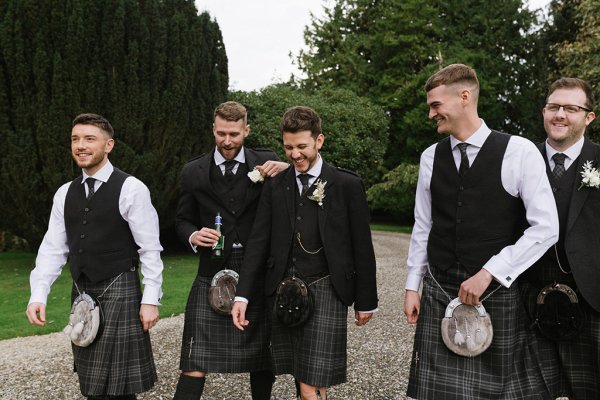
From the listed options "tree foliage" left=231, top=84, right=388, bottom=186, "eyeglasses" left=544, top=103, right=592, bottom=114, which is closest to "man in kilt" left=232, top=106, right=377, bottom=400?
"eyeglasses" left=544, top=103, right=592, bottom=114

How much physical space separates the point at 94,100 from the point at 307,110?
7.58 meters

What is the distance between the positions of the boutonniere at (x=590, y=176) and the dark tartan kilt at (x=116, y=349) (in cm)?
230

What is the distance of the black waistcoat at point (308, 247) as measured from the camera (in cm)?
298

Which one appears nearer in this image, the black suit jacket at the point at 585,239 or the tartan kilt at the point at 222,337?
the black suit jacket at the point at 585,239

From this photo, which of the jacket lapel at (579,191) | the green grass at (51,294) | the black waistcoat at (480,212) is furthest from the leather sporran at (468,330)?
the green grass at (51,294)

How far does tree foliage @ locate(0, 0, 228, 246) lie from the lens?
9297 millimetres

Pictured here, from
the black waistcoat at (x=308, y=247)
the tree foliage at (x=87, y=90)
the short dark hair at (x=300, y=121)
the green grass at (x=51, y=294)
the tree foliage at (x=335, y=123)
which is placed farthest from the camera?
the tree foliage at (x=335, y=123)

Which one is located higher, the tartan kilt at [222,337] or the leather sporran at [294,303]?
the leather sporran at [294,303]

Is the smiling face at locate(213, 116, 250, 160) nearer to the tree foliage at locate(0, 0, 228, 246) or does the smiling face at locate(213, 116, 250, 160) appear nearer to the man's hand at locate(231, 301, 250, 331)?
the man's hand at locate(231, 301, 250, 331)

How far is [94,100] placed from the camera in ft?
31.4

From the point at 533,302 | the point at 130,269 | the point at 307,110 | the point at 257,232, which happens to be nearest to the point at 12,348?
the point at 130,269

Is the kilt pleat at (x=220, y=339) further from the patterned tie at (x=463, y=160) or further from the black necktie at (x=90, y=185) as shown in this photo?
the patterned tie at (x=463, y=160)

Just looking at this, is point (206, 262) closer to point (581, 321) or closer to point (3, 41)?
point (581, 321)

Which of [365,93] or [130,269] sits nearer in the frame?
[130,269]
